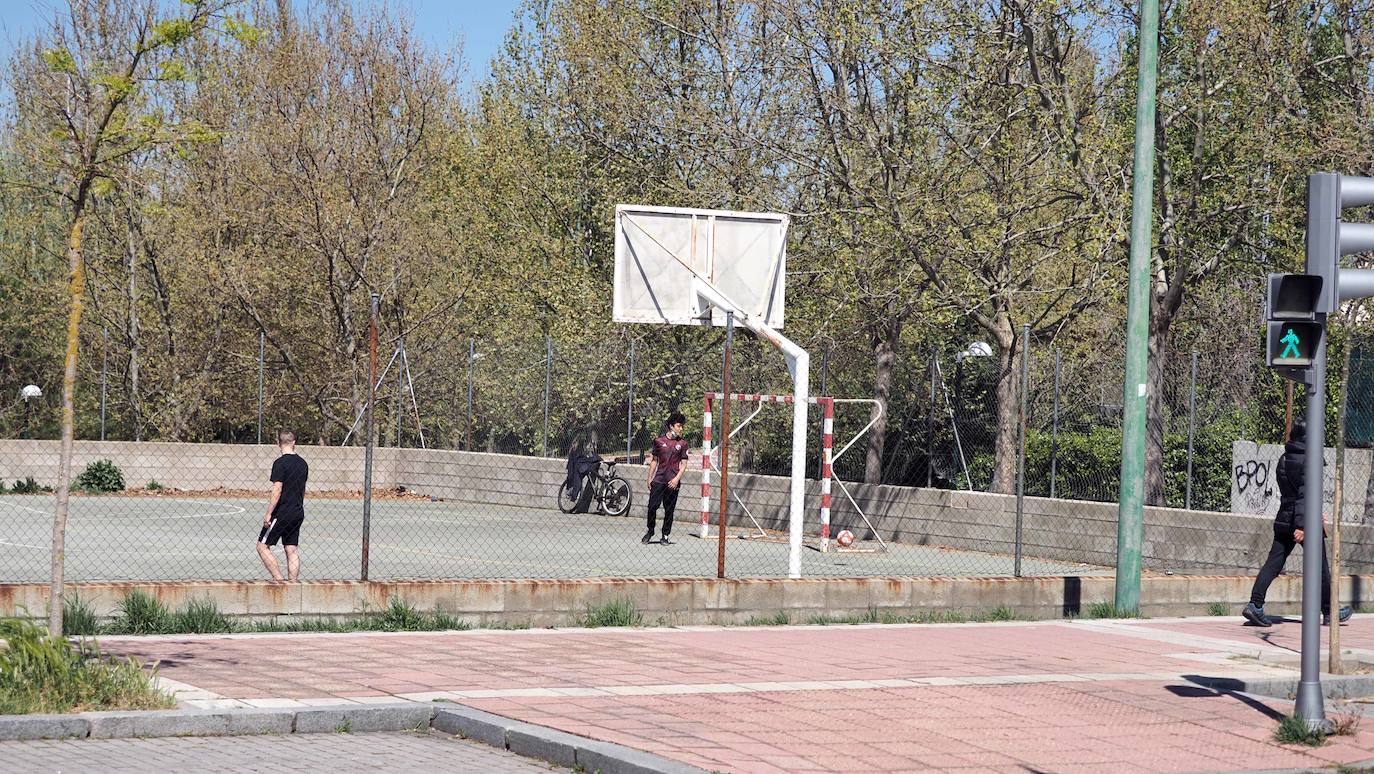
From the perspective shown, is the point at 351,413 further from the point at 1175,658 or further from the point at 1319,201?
the point at 1319,201

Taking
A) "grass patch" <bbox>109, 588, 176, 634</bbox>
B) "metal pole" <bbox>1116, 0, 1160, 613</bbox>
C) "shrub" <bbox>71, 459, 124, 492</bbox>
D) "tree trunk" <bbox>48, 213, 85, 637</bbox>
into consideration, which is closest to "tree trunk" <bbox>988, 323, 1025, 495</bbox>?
"metal pole" <bbox>1116, 0, 1160, 613</bbox>

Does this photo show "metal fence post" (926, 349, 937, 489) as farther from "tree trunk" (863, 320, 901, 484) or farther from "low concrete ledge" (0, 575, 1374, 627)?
"low concrete ledge" (0, 575, 1374, 627)

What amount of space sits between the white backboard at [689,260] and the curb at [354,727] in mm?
11837

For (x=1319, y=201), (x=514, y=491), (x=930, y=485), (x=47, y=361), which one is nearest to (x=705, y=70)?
(x=514, y=491)

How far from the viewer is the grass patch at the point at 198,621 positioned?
12.3m

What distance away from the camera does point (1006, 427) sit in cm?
2373

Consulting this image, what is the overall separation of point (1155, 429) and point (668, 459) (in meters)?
6.72

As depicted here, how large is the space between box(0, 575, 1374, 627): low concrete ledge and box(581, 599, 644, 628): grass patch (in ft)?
0.32

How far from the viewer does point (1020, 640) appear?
13852 millimetres

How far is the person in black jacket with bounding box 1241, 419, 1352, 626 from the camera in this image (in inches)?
585

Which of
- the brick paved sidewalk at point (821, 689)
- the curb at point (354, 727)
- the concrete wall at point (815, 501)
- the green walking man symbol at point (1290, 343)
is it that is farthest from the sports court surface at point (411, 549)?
the green walking man symbol at point (1290, 343)

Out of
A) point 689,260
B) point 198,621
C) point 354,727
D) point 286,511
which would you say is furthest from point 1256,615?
point 354,727

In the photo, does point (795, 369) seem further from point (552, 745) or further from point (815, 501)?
point (552, 745)

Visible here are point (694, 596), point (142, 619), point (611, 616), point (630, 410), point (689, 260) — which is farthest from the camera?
point (630, 410)
